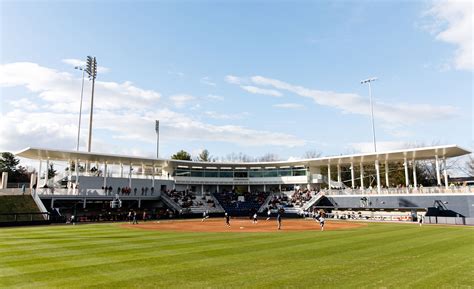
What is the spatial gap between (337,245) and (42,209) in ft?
118

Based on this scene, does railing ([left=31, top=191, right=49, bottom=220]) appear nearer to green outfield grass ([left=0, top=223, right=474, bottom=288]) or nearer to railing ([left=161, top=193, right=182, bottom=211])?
railing ([left=161, top=193, right=182, bottom=211])

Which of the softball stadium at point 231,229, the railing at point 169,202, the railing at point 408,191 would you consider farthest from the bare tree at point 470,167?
the railing at point 169,202

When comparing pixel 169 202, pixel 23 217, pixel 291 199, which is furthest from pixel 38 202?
pixel 291 199

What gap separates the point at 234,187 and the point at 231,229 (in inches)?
1736

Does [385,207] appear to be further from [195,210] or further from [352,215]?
[195,210]

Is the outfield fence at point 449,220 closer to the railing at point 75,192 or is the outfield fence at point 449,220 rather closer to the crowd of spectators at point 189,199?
the crowd of spectators at point 189,199

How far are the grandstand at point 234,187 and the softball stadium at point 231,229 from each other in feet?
0.68

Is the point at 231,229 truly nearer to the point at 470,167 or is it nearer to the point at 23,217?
the point at 23,217

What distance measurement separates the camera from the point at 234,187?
248ft

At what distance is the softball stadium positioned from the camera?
11367 millimetres

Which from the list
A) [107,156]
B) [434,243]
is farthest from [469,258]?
[107,156]

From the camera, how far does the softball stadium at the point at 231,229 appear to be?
1137cm

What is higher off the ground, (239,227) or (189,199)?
(189,199)

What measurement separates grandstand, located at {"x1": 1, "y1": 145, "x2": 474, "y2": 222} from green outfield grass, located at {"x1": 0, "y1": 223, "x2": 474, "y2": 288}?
94.0 feet
